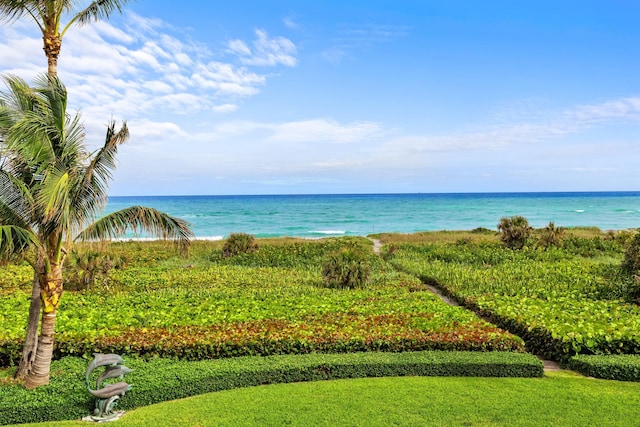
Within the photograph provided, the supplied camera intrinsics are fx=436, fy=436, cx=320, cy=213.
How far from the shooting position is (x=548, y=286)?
15.1 meters

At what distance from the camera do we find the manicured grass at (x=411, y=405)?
6.59 metres

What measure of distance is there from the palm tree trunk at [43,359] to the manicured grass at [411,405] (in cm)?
93

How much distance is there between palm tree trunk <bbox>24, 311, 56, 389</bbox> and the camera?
23.7 feet

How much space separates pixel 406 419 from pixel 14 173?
7.35 metres

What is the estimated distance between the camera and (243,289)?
15461 millimetres

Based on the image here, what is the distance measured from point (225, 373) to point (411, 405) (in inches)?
130

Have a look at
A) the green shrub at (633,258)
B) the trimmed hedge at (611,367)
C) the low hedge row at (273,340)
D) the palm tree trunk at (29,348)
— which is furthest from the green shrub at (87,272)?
the green shrub at (633,258)

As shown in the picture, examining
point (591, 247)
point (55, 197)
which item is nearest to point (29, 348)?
point (55, 197)

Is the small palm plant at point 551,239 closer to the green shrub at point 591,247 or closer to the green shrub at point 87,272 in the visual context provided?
the green shrub at point 591,247

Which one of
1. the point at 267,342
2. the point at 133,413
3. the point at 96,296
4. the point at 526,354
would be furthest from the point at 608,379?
the point at 96,296

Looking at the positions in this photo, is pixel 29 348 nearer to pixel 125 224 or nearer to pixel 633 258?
pixel 125 224

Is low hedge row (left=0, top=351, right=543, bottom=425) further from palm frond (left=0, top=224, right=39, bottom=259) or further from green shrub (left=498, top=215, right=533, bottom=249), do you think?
green shrub (left=498, top=215, right=533, bottom=249)

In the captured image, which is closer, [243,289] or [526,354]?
[526,354]

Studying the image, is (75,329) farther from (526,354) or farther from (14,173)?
(526,354)
